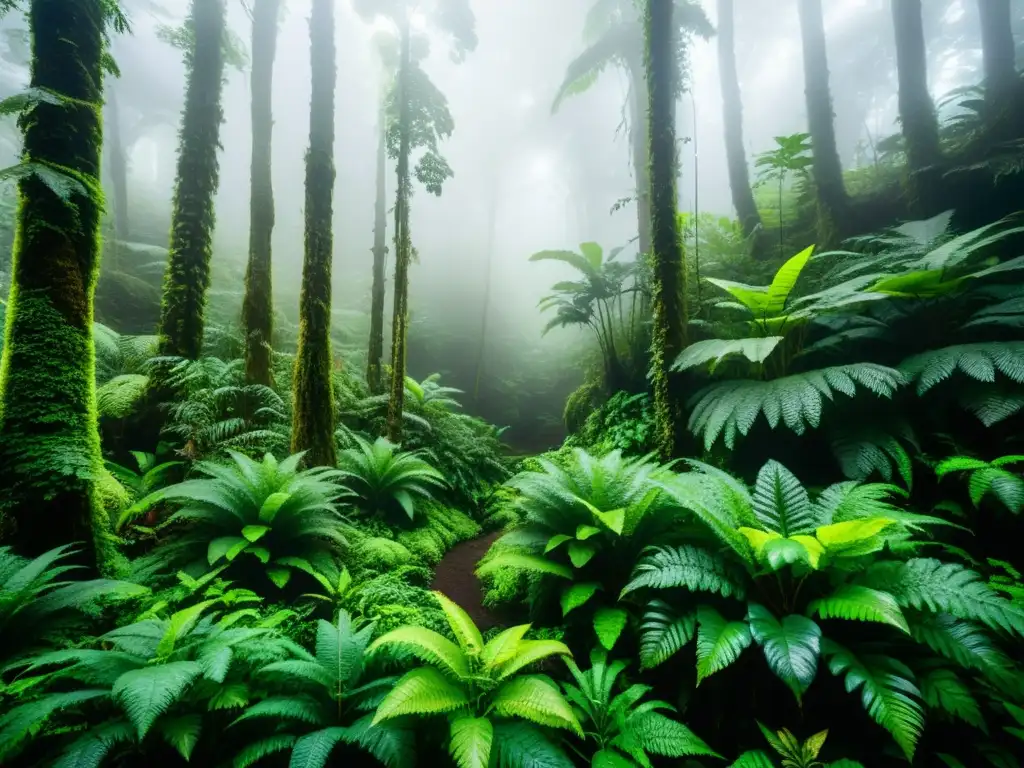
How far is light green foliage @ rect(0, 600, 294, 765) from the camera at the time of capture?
165cm

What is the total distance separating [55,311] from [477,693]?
375cm

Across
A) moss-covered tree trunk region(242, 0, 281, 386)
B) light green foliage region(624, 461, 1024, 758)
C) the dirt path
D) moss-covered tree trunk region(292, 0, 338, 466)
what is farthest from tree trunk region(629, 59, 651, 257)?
light green foliage region(624, 461, 1024, 758)

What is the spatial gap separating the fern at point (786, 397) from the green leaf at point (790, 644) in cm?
164

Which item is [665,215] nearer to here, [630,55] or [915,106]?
[915,106]

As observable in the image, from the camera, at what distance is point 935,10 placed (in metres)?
23.6

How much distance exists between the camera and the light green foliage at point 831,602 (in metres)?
1.89

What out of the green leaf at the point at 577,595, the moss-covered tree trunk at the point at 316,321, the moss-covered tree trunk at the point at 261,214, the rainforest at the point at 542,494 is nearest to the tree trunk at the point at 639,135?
the rainforest at the point at 542,494

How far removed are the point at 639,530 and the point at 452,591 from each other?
6.57 feet

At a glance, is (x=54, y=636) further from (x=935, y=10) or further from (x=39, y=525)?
(x=935, y=10)

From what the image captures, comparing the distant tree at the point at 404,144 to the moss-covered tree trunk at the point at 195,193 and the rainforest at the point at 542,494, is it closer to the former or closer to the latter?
the rainforest at the point at 542,494

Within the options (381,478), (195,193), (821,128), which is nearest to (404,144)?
(195,193)

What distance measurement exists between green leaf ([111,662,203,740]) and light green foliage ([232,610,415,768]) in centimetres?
29

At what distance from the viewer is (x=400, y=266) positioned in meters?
6.82

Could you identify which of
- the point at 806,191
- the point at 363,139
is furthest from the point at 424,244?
the point at 806,191
